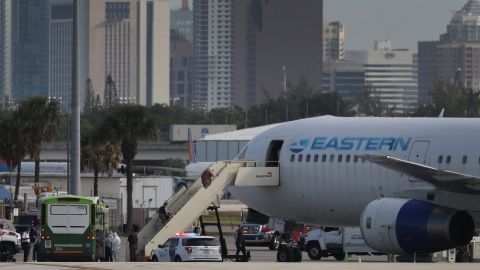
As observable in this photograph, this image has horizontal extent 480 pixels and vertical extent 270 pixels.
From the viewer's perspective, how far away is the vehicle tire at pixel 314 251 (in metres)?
60.7

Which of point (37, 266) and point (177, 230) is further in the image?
point (177, 230)

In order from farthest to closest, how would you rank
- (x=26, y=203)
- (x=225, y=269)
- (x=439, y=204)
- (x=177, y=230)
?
(x=26, y=203)
(x=177, y=230)
(x=439, y=204)
(x=225, y=269)

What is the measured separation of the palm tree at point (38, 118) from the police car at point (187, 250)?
45862 mm

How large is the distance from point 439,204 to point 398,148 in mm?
2075

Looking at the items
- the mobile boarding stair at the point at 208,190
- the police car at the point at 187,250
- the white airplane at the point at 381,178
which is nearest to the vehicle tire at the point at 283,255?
the white airplane at the point at 381,178

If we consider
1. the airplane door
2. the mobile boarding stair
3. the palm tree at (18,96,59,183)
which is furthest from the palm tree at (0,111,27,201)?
the airplane door

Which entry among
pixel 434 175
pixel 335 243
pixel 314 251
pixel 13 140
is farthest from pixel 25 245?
pixel 13 140

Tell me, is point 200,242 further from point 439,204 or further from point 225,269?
point 225,269

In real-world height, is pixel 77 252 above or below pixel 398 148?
below

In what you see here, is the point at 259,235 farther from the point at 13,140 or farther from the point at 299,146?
the point at 13,140

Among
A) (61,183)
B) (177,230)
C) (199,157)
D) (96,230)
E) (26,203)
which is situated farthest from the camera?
(199,157)

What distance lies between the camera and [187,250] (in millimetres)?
50000

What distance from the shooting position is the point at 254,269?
31875 millimetres

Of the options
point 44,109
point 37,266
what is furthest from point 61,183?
point 37,266
